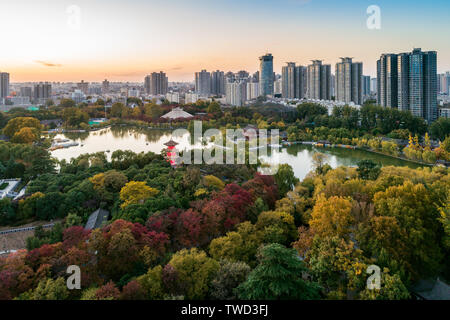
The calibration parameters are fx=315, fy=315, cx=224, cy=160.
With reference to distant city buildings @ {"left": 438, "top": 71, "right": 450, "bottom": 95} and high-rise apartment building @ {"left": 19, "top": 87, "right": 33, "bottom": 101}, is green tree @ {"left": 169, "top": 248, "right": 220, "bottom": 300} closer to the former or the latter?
distant city buildings @ {"left": 438, "top": 71, "right": 450, "bottom": 95}

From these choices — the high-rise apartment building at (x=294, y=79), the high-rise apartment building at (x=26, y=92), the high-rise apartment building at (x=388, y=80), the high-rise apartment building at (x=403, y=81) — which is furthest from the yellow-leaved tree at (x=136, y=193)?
the high-rise apartment building at (x=26, y=92)

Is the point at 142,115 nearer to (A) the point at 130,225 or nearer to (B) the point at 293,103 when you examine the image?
(B) the point at 293,103

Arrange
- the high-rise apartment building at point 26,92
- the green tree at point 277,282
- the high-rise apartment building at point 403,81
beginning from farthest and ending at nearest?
the high-rise apartment building at point 26,92 < the high-rise apartment building at point 403,81 < the green tree at point 277,282

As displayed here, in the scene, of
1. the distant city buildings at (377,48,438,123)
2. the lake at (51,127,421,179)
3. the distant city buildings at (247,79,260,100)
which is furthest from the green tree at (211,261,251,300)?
the distant city buildings at (247,79,260,100)

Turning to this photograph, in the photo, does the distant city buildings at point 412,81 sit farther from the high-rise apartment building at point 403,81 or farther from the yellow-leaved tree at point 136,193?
the yellow-leaved tree at point 136,193

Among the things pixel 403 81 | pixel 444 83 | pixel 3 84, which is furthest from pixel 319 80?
pixel 3 84

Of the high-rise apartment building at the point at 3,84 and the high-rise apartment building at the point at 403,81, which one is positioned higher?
the high-rise apartment building at the point at 3,84
